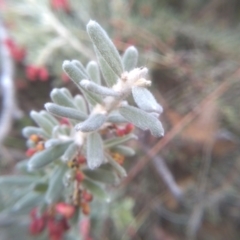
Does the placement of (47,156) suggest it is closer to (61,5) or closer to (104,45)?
(104,45)

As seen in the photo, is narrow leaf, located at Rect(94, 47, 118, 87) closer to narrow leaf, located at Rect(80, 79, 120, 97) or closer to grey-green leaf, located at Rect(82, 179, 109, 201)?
narrow leaf, located at Rect(80, 79, 120, 97)

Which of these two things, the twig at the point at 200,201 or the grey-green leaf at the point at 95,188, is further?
the twig at the point at 200,201

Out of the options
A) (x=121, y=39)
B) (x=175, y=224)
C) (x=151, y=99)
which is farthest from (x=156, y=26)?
(x=151, y=99)

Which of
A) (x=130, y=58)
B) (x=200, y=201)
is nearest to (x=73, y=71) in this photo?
(x=130, y=58)

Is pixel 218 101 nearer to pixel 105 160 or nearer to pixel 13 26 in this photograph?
pixel 105 160

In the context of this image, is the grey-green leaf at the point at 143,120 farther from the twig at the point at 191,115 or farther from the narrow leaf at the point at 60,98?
the twig at the point at 191,115

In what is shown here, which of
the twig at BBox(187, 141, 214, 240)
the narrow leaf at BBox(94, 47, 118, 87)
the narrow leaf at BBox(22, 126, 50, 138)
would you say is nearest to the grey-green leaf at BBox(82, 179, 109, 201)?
the narrow leaf at BBox(22, 126, 50, 138)

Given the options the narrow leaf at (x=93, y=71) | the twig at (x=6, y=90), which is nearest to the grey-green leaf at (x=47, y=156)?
the narrow leaf at (x=93, y=71)
